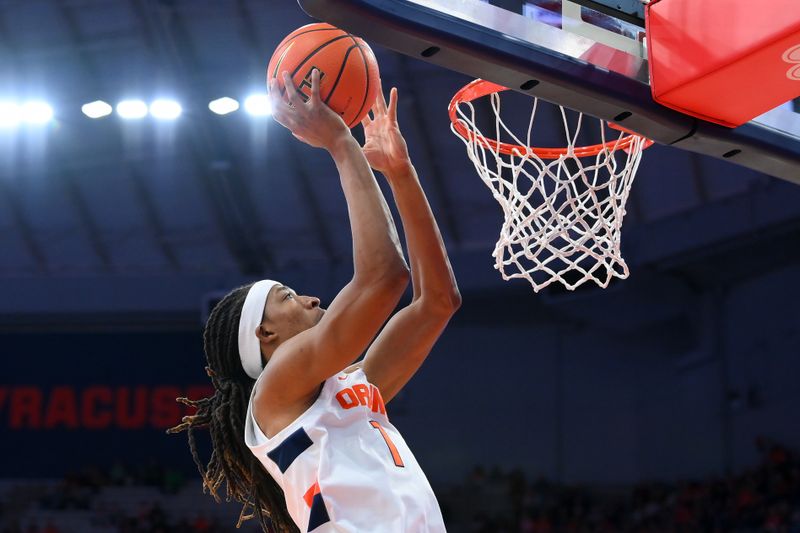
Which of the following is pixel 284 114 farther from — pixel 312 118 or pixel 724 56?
pixel 724 56

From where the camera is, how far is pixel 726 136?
274 cm

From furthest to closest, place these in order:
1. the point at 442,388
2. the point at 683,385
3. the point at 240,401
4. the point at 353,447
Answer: the point at 442,388
the point at 683,385
the point at 240,401
the point at 353,447

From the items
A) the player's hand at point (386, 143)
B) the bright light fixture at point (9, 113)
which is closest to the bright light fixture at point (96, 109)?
the bright light fixture at point (9, 113)

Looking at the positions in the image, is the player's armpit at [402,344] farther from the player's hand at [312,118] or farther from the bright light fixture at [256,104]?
the bright light fixture at [256,104]

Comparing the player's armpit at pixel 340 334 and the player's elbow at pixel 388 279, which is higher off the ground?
the player's elbow at pixel 388 279

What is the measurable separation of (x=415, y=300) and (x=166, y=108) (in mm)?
9587

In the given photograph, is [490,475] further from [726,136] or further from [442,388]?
[726,136]

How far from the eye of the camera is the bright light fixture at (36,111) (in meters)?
12.1

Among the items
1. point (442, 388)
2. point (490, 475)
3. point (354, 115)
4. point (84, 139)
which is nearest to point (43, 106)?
point (84, 139)

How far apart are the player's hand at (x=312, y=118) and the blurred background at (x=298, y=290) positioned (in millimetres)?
9095

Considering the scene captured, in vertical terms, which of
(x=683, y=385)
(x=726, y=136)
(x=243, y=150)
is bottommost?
(x=726, y=136)

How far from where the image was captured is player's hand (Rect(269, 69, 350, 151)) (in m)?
2.49

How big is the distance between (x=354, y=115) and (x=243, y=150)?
10.3 meters

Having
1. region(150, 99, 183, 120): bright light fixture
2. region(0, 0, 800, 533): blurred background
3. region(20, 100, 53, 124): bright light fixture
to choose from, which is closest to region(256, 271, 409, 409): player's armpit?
region(0, 0, 800, 533): blurred background
